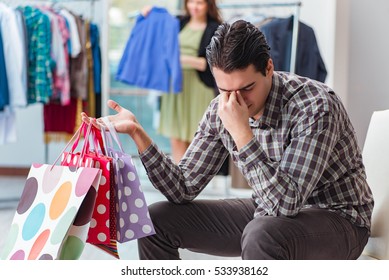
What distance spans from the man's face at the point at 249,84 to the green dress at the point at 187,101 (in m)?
2.41

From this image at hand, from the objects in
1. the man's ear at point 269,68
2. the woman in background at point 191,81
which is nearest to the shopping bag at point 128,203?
the man's ear at point 269,68

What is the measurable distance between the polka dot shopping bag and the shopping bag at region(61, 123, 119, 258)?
4 cm

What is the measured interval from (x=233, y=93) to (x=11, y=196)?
2912mm

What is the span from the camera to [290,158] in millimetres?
1354

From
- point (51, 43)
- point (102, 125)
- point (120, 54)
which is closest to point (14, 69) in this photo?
point (51, 43)

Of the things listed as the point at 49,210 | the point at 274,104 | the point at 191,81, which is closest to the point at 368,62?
the point at 191,81

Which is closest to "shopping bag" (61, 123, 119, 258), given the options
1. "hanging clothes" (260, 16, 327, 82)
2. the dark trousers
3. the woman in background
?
the dark trousers

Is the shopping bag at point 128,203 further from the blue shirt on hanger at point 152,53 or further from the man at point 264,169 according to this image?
the blue shirt on hanger at point 152,53

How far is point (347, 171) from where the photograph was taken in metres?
1.46

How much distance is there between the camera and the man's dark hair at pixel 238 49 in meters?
1.35

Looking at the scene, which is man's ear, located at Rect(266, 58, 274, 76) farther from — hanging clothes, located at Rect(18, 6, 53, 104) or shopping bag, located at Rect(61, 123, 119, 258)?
hanging clothes, located at Rect(18, 6, 53, 104)

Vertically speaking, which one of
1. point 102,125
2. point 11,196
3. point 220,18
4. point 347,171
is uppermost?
point 220,18

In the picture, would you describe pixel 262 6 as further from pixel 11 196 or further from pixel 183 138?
pixel 11 196

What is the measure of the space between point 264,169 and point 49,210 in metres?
0.45
